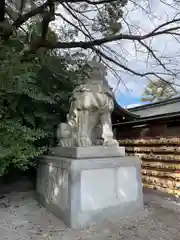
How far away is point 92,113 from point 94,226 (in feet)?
5.36

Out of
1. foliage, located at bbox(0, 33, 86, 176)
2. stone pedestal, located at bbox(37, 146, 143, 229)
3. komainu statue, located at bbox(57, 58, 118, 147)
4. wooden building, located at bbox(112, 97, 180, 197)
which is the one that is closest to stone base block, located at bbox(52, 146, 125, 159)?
stone pedestal, located at bbox(37, 146, 143, 229)

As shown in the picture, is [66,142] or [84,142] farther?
[66,142]

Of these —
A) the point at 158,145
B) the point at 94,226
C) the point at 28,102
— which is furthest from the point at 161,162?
the point at 28,102

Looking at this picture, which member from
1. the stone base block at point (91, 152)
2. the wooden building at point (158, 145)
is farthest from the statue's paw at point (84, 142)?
the wooden building at point (158, 145)

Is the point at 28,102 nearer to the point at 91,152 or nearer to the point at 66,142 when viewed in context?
the point at 66,142

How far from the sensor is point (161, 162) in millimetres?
5859

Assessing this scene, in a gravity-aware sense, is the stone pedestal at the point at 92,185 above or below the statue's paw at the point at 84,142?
below

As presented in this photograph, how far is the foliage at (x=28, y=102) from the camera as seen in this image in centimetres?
392

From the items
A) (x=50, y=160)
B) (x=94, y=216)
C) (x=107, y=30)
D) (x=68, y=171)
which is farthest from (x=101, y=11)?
(x=94, y=216)

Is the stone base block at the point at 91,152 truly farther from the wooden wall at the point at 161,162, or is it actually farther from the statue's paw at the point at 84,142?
the wooden wall at the point at 161,162

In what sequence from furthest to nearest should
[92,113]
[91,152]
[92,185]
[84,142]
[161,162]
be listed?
[161,162]
[92,113]
[84,142]
[91,152]
[92,185]

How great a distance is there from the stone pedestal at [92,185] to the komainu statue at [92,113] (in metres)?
0.22

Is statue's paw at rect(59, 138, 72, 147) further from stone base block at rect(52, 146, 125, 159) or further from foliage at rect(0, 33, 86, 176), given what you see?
foliage at rect(0, 33, 86, 176)

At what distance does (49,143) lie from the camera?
476 cm
